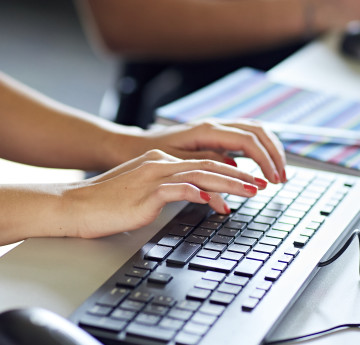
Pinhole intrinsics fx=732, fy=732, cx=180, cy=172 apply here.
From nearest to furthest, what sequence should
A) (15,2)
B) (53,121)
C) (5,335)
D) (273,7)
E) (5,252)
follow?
(5,335) → (5,252) → (53,121) → (273,7) → (15,2)

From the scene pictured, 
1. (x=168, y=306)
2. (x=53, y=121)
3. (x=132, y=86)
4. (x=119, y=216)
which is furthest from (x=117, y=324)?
(x=132, y=86)

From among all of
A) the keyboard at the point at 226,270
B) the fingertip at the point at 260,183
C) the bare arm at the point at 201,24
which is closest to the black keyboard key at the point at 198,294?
the keyboard at the point at 226,270

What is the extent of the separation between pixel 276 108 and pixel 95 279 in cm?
52

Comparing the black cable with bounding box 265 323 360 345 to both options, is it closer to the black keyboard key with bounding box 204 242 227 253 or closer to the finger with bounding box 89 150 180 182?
the black keyboard key with bounding box 204 242 227 253

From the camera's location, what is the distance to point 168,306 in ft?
1.96

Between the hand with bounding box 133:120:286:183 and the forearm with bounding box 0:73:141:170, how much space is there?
0.17ft

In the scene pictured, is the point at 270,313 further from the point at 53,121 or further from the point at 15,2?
the point at 15,2

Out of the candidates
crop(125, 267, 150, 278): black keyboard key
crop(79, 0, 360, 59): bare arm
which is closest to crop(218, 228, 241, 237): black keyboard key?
crop(125, 267, 150, 278): black keyboard key

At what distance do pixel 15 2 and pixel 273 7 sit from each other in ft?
8.70

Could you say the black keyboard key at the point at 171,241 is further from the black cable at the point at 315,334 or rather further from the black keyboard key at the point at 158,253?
the black cable at the point at 315,334

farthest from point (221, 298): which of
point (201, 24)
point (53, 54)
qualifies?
point (53, 54)

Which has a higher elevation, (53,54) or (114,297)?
(114,297)

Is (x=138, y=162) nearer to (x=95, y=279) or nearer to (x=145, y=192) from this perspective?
(x=145, y=192)

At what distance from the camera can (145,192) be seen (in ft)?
2.44
